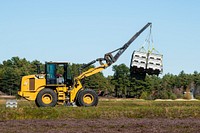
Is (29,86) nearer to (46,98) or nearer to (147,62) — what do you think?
(46,98)

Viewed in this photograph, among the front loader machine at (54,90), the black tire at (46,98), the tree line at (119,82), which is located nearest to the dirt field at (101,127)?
the black tire at (46,98)

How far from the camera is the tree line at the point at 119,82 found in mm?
107062

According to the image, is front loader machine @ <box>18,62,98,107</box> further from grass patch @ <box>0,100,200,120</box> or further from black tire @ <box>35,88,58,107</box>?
grass patch @ <box>0,100,200,120</box>

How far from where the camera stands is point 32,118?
77.9 feet

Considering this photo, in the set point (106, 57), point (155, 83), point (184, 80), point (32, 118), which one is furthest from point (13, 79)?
point (32, 118)

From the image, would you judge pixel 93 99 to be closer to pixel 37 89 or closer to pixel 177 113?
pixel 37 89

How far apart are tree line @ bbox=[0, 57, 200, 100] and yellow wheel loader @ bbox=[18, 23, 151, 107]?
6232 centimetres

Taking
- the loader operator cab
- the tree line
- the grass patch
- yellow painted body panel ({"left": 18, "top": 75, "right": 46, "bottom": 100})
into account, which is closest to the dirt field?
the grass patch

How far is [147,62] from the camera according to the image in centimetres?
3297

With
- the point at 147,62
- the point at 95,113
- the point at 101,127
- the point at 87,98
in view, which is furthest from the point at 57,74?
the point at 101,127

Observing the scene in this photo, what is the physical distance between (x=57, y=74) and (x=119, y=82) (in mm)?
86779

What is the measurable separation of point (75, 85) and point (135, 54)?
4.83 meters

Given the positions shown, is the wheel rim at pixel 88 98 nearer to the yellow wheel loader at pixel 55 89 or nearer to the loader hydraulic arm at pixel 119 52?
the yellow wheel loader at pixel 55 89

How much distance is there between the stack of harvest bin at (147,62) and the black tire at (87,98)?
3.78m
